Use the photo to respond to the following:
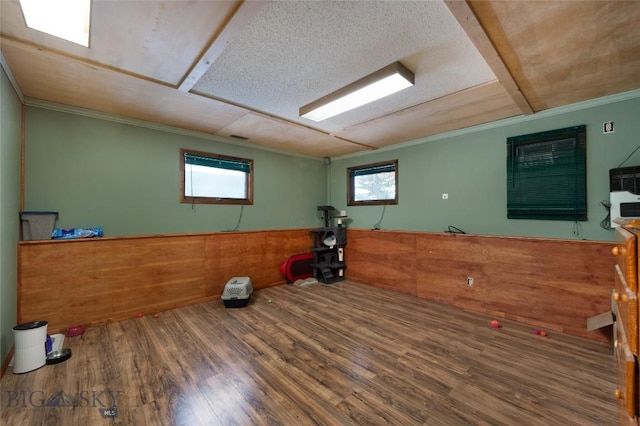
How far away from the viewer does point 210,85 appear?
237 centimetres

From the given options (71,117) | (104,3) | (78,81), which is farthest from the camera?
(71,117)

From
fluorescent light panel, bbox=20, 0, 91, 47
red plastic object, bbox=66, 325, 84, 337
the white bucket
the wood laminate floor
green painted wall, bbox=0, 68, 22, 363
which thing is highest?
fluorescent light panel, bbox=20, 0, 91, 47

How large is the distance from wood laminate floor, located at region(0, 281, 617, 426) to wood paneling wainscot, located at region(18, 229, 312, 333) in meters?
0.31

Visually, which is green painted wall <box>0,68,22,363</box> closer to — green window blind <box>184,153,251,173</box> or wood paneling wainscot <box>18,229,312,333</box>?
wood paneling wainscot <box>18,229,312,333</box>

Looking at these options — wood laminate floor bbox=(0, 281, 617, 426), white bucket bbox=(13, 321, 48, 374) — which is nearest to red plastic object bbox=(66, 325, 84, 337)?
wood laminate floor bbox=(0, 281, 617, 426)

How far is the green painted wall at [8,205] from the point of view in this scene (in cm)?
200

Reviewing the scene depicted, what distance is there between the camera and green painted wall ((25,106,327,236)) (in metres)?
2.74

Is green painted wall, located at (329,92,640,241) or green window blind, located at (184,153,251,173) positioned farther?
green window blind, located at (184,153,251,173)

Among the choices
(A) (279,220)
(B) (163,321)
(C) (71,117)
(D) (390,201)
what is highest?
(C) (71,117)

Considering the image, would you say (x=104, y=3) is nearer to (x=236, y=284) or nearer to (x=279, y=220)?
(x=236, y=284)

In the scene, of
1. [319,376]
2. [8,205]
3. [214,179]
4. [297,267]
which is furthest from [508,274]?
[8,205]

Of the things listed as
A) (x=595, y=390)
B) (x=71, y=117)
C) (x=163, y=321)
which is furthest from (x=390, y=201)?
(x=71, y=117)

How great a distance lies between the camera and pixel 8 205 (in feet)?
7.09

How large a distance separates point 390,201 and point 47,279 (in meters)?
4.70
